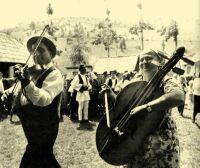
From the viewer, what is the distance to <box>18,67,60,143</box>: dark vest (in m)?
3.69

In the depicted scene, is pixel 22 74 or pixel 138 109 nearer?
pixel 22 74

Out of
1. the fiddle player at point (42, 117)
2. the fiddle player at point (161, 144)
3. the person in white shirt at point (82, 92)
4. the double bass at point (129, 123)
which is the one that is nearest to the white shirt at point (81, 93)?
the person in white shirt at point (82, 92)

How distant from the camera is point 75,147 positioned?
7.43 m

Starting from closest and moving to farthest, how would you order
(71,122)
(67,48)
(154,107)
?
(154,107) → (71,122) → (67,48)

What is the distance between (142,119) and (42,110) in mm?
964

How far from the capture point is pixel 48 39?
393 cm

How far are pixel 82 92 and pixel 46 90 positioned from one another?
25.5 feet

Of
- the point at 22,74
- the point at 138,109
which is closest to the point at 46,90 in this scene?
the point at 22,74

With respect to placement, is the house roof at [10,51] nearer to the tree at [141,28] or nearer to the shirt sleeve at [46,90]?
the tree at [141,28]

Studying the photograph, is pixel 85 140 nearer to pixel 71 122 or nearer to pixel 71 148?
pixel 71 148

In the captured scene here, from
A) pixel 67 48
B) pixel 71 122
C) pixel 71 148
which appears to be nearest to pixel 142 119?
pixel 71 148

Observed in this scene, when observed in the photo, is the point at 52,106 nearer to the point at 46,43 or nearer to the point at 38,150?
the point at 38,150

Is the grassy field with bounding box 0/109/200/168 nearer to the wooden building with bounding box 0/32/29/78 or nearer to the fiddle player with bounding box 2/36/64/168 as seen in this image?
the fiddle player with bounding box 2/36/64/168

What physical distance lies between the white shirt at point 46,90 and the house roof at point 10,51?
1274 centimetres
